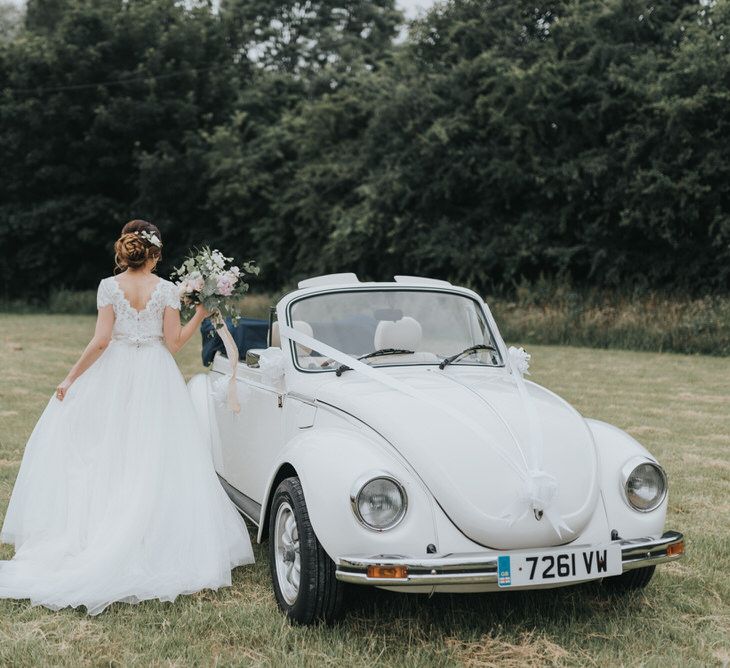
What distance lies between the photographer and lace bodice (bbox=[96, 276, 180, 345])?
4945mm

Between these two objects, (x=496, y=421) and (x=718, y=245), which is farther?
(x=718, y=245)

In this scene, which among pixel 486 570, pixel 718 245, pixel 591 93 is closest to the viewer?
pixel 486 570

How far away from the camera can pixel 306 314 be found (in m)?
5.11

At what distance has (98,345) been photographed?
491 centimetres

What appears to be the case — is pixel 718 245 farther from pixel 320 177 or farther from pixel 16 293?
pixel 16 293

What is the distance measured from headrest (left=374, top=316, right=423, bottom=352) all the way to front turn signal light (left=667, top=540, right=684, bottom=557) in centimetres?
186

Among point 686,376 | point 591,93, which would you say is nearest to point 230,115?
point 591,93

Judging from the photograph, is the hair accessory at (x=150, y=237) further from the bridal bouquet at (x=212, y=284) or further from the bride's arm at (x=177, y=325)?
the bride's arm at (x=177, y=325)

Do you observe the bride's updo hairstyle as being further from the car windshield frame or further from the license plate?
the license plate

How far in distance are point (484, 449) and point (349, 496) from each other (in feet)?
2.21

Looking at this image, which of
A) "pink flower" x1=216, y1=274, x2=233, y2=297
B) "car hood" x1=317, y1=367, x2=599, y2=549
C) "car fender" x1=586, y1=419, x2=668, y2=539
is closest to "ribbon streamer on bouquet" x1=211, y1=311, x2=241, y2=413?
"pink flower" x1=216, y1=274, x2=233, y2=297

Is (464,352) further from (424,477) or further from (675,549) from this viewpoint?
(675,549)

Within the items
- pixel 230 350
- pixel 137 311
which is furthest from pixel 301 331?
pixel 137 311

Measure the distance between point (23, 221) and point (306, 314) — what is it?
33.0 m
